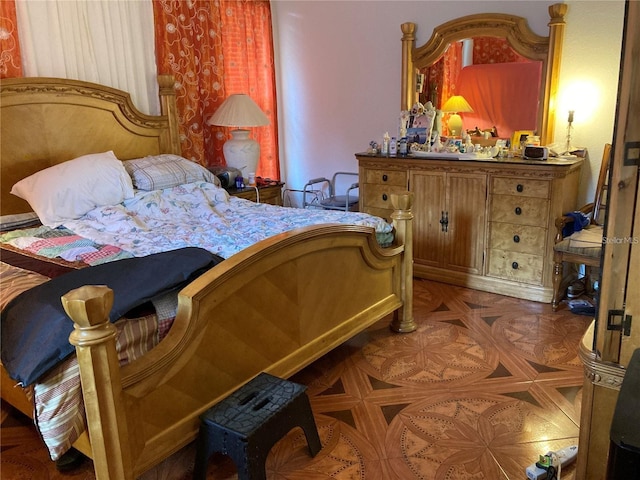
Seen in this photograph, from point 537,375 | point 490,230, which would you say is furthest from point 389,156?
point 537,375

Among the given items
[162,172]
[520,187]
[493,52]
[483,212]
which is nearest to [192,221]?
[162,172]

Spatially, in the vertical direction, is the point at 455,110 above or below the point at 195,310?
above

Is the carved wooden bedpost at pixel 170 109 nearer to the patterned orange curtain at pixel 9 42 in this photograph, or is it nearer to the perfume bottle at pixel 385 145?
the patterned orange curtain at pixel 9 42

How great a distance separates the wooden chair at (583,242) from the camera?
3100 millimetres

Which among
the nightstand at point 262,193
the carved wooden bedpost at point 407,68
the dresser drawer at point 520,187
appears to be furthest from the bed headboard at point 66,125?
the dresser drawer at point 520,187

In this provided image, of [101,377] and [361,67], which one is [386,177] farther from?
[101,377]

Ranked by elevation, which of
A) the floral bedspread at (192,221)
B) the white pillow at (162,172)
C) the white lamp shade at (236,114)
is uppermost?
the white lamp shade at (236,114)

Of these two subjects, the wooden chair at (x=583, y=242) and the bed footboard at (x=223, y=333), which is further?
the wooden chair at (x=583, y=242)

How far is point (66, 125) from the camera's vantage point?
3.27 m

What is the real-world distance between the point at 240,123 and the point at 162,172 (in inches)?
34.6

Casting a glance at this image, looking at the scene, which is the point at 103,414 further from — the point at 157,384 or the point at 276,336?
the point at 276,336

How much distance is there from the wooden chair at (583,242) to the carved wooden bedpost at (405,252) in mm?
984

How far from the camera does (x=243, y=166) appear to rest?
4.18m

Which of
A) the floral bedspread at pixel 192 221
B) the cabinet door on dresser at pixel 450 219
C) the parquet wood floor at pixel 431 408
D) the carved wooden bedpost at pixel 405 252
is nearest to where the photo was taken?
the parquet wood floor at pixel 431 408
